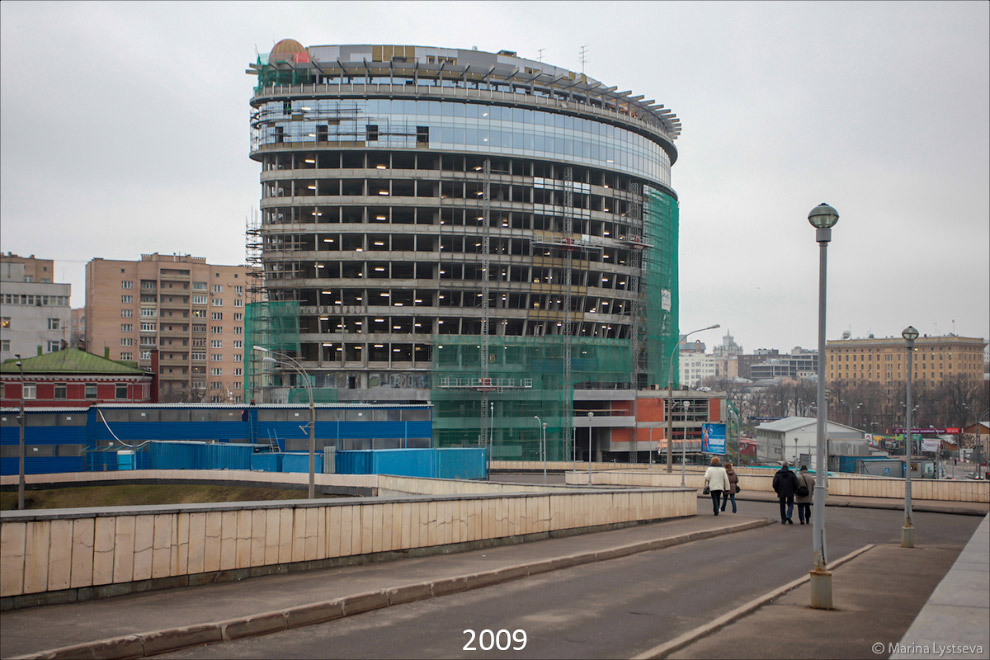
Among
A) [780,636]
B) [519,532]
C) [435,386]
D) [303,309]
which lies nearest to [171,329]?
[303,309]

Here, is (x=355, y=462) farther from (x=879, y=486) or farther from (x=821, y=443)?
(x=821, y=443)

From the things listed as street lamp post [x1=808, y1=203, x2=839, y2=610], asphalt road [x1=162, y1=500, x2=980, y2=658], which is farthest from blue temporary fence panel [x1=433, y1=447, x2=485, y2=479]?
street lamp post [x1=808, y1=203, x2=839, y2=610]

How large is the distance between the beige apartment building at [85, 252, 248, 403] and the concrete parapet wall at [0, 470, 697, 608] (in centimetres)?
14327

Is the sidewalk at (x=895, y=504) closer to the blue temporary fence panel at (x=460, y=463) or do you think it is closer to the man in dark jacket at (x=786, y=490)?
the man in dark jacket at (x=786, y=490)

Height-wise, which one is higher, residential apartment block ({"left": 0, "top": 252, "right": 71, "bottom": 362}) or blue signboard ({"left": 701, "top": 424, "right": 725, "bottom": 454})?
residential apartment block ({"left": 0, "top": 252, "right": 71, "bottom": 362})

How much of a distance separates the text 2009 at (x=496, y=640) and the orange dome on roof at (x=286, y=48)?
347 ft

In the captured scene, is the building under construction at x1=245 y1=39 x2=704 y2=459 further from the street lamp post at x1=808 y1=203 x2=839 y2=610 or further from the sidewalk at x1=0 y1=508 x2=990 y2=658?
the street lamp post at x1=808 y1=203 x2=839 y2=610

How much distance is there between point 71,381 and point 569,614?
9674 centimetres

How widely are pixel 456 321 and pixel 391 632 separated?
93.1 m

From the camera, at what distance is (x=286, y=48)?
107375 millimetres

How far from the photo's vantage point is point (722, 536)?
2245 centimetres

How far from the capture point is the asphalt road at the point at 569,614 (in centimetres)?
995

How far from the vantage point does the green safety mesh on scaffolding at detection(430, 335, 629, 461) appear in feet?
306

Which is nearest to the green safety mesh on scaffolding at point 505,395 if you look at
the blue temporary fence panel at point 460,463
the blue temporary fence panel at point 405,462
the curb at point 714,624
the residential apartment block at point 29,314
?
the blue temporary fence panel at point 460,463
